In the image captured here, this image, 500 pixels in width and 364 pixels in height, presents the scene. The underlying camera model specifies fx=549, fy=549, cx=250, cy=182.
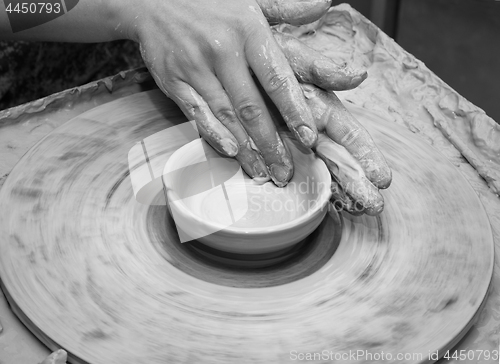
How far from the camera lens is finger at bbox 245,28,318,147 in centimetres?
117

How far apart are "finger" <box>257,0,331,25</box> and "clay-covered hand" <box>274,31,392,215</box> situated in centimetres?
7

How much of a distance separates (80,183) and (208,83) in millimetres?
356

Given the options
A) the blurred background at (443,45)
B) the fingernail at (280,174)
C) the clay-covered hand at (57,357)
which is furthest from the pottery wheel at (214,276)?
the blurred background at (443,45)

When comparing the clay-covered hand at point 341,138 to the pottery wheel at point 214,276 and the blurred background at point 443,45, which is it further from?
the blurred background at point 443,45

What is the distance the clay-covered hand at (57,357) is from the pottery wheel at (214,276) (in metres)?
0.01

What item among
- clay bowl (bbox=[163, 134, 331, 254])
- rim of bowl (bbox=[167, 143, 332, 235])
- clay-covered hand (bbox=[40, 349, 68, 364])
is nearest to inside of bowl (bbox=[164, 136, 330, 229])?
clay bowl (bbox=[163, 134, 331, 254])

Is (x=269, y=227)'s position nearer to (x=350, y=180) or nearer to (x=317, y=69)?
(x=350, y=180)

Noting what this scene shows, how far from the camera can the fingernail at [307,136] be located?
117 centimetres

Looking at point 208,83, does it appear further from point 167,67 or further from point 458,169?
point 458,169

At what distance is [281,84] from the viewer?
3.89 feet

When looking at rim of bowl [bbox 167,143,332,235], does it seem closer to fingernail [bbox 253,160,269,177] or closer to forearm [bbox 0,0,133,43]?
fingernail [bbox 253,160,269,177]

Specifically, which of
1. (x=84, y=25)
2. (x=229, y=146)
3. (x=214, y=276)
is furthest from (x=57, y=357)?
(x=84, y=25)

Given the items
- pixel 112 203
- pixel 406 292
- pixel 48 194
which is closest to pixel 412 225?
pixel 406 292

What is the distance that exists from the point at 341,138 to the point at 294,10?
0.37 m
